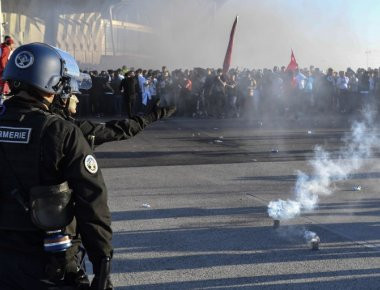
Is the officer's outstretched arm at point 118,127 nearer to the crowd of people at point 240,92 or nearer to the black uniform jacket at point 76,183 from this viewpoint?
the black uniform jacket at point 76,183

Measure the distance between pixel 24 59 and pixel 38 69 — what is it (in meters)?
0.09

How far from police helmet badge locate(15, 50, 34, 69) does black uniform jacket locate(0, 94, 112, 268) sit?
0.30 m

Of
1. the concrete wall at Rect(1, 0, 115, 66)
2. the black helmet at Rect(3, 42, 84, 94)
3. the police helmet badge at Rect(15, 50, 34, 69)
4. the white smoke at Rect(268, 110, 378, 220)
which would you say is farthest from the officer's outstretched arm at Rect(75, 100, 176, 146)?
the concrete wall at Rect(1, 0, 115, 66)

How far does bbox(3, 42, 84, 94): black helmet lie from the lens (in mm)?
2564

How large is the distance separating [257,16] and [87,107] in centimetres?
5418

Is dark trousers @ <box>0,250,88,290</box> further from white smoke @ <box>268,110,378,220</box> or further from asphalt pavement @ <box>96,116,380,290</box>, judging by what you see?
white smoke @ <box>268,110,378,220</box>

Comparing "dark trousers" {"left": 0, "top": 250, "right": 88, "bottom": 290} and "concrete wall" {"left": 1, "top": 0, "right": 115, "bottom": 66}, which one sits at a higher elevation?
"concrete wall" {"left": 1, "top": 0, "right": 115, "bottom": 66}

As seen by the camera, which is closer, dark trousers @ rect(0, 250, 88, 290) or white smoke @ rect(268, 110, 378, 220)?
dark trousers @ rect(0, 250, 88, 290)

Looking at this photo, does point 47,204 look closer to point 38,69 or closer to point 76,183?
point 76,183

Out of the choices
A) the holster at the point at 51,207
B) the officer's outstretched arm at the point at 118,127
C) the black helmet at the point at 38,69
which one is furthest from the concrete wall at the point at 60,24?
the holster at the point at 51,207

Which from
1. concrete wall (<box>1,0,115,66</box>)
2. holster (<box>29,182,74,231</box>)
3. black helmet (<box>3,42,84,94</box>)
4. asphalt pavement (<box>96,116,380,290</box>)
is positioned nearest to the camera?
holster (<box>29,182,74,231</box>)

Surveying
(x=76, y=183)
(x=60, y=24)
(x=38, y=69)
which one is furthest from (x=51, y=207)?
(x=60, y=24)

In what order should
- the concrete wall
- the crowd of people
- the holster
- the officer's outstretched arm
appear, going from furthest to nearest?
the concrete wall → the crowd of people → the officer's outstretched arm → the holster

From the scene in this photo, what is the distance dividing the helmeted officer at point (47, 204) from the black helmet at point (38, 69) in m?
0.14
